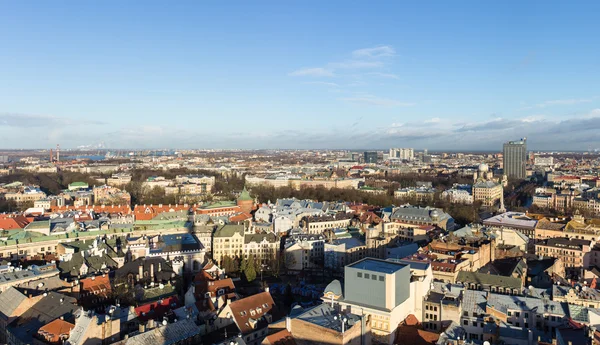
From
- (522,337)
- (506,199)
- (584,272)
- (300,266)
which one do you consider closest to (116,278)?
(300,266)

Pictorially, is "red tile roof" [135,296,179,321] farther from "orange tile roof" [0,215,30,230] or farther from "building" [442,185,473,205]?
"building" [442,185,473,205]

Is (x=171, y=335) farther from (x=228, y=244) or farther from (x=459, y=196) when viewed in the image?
(x=459, y=196)

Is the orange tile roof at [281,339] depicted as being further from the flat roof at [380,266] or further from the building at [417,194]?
the building at [417,194]

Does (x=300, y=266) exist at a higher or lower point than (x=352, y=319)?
lower

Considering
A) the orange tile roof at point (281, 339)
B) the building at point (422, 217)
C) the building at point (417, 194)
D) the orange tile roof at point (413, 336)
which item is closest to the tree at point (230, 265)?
the orange tile roof at point (281, 339)

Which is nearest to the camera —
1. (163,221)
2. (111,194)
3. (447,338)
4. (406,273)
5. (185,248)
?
(447,338)

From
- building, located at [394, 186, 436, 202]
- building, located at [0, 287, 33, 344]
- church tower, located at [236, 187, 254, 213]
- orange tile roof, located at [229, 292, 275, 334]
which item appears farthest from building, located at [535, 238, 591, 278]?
building, located at [0, 287, 33, 344]

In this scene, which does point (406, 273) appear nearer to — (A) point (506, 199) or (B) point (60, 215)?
(B) point (60, 215)
